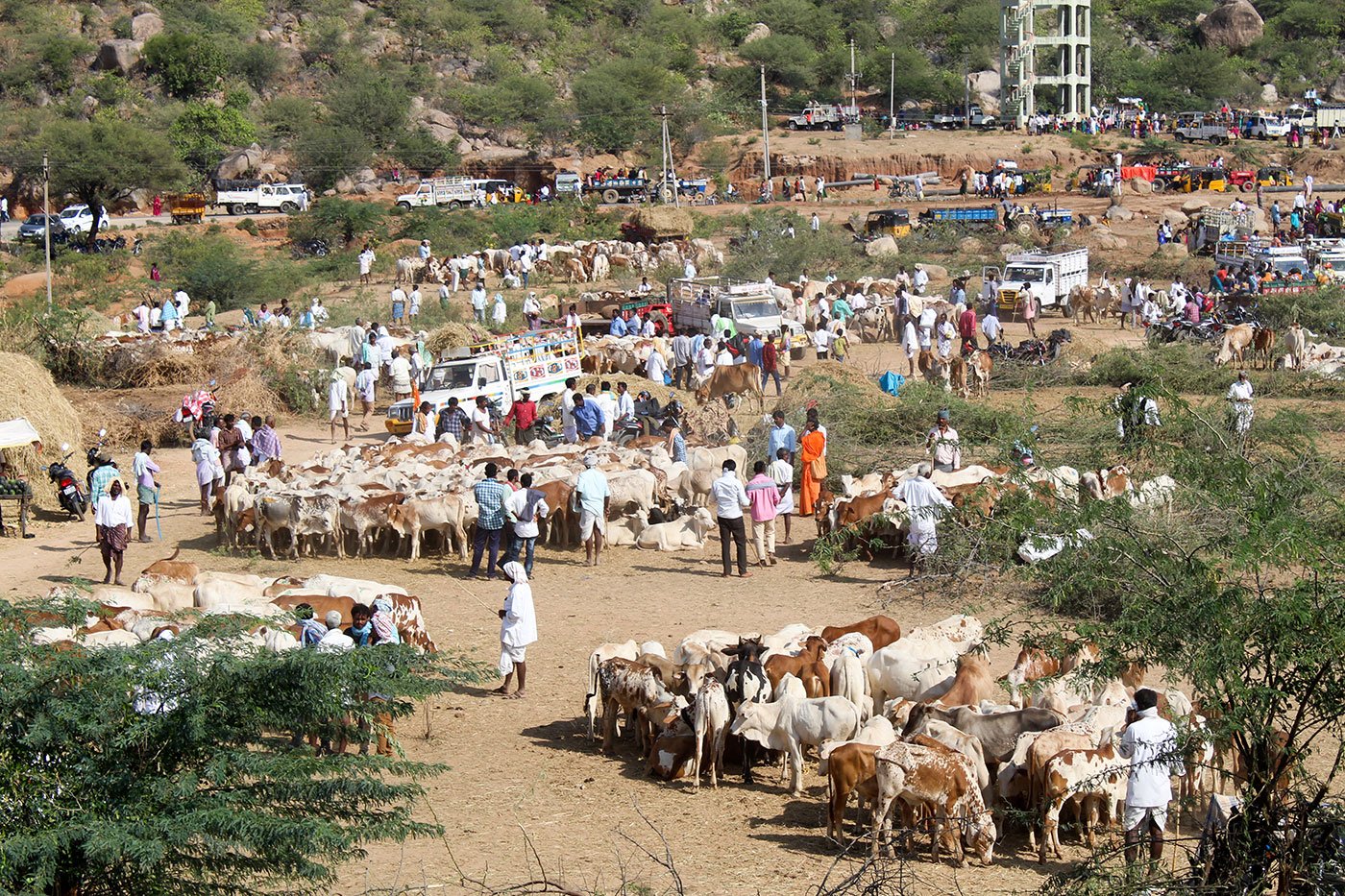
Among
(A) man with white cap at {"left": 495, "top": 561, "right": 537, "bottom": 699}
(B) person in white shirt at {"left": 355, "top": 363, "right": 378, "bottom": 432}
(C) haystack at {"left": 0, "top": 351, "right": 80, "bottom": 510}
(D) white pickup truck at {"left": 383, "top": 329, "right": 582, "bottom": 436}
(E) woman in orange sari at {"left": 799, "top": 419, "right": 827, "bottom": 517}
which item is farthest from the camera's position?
(B) person in white shirt at {"left": 355, "top": 363, "right": 378, "bottom": 432}

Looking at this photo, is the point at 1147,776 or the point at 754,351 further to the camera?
the point at 754,351

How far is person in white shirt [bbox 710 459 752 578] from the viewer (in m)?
15.6

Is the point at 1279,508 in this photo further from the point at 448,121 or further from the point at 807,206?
the point at 448,121

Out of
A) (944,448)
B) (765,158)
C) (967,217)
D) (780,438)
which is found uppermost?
(765,158)

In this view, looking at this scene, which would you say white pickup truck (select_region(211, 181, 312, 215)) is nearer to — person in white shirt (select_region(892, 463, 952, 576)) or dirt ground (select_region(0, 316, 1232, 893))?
dirt ground (select_region(0, 316, 1232, 893))

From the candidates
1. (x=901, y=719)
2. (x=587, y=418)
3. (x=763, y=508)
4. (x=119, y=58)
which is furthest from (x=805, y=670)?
(x=119, y=58)

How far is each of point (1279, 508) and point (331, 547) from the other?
12.6 meters

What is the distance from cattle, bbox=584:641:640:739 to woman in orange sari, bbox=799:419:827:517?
6.17 m

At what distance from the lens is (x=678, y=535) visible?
17578 mm

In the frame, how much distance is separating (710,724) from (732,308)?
19.0m

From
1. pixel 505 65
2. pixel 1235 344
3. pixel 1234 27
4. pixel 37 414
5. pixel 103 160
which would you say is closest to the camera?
pixel 37 414

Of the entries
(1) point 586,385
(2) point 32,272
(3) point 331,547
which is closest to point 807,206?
(2) point 32,272

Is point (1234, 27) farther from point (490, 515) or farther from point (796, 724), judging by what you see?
point (796, 724)

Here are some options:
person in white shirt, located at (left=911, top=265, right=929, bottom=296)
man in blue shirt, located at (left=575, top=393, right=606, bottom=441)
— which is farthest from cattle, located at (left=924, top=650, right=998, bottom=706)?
person in white shirt, located at (left=911, top=265, right=929, bottom=296)
